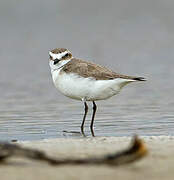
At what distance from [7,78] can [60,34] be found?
4.96m

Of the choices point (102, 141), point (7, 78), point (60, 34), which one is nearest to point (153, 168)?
point (102, 141)

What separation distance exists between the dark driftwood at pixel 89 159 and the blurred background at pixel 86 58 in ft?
11.1

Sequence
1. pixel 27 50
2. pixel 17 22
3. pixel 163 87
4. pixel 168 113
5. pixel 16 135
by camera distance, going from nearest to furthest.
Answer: pixel 16 135 → pixel 168 113 → pixel 163 87 → pixel 27 50 → pixel 17 22

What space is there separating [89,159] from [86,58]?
39.5 feet

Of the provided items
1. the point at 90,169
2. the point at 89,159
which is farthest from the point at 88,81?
the point at 90,169

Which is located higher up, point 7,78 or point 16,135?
point 16,135

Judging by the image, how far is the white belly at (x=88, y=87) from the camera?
8867 millimetres

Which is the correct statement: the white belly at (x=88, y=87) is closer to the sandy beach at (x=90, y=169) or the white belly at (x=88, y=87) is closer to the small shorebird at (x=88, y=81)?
the small shorebird at (x=88, y=81)

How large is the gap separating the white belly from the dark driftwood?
400 centimetres

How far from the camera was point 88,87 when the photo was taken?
8.98 m

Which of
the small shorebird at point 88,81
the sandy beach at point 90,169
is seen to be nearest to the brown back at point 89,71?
the small shorebird at point 88,81

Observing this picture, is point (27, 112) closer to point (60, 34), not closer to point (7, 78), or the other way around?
point (7, 78)

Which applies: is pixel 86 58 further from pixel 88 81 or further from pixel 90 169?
pixel 90 169

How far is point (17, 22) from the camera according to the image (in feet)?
61.9
